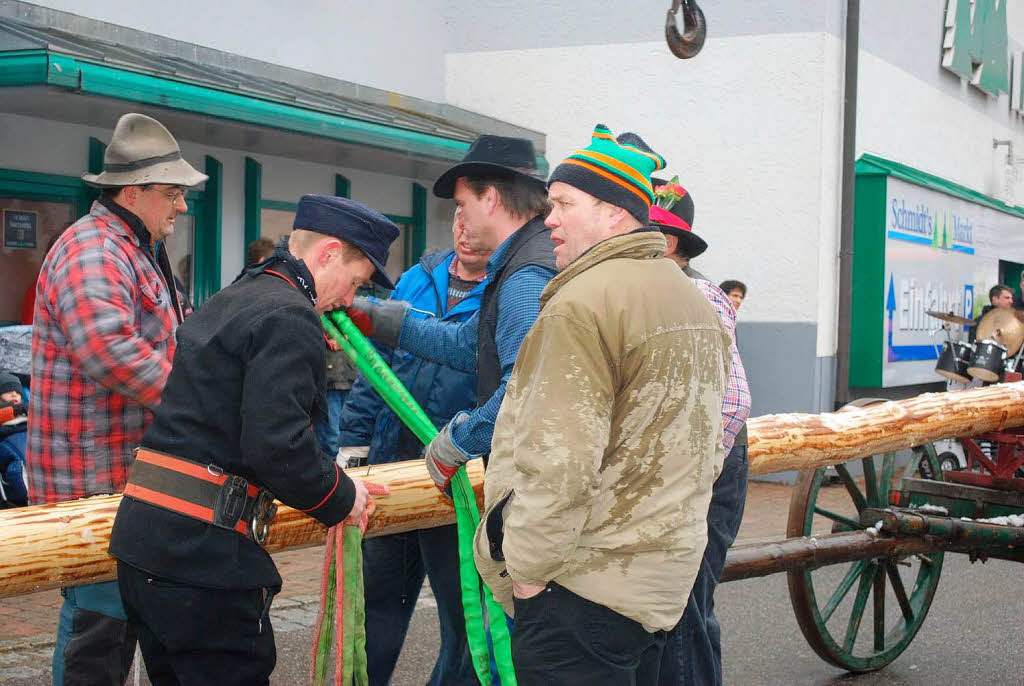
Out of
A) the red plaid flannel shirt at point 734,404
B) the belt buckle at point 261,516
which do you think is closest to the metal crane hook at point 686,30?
the red plaid flannel shirt at point 734,404

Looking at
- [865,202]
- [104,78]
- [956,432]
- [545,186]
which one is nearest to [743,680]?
[956,432]

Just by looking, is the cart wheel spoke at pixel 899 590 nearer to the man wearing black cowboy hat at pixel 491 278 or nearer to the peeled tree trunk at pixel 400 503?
the peeled tree trunk at pixel 400 503

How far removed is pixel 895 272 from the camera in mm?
12422

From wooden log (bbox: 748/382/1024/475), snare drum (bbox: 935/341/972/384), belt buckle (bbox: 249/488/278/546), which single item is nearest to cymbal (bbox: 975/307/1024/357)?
snare drum (bbox: 935/341/972/384)

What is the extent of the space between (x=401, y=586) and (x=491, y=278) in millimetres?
1253

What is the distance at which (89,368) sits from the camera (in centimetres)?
341

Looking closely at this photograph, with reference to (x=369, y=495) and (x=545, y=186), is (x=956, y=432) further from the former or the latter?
(x=369, y=495)

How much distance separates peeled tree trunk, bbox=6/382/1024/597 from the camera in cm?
296

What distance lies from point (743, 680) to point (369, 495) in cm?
263

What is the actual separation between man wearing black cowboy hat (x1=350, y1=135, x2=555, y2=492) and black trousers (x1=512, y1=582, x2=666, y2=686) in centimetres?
72

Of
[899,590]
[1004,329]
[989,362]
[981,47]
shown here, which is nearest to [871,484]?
[899,590]

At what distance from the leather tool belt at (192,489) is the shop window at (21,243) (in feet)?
22.4

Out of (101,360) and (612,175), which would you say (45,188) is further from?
(612,175)

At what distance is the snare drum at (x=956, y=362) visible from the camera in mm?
11623
